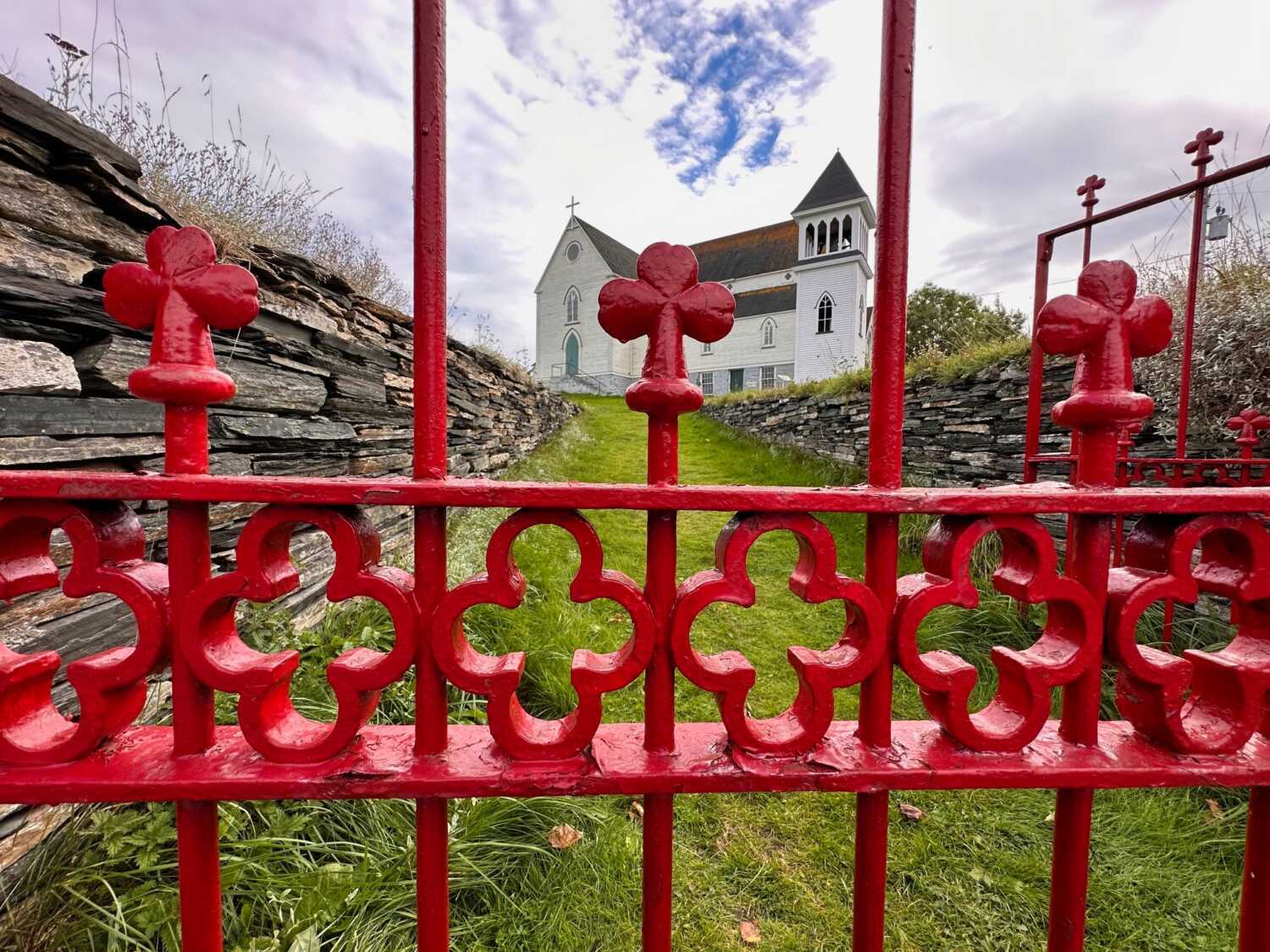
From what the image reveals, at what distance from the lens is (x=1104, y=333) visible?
0.69 m

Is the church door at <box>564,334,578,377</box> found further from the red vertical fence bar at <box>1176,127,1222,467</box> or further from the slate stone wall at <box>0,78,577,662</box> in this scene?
the red vertical fence bar at <box>1176,127,1222,467</box>

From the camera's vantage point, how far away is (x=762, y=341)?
930 inches

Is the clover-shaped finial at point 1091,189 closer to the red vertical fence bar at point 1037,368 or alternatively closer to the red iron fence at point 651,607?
the red vertical fence bar at point 1037,368

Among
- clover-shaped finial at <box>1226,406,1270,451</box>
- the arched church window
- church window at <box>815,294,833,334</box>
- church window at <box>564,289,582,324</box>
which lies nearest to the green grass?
clover-shaped finial at <box>1226,406,1270,451</box>

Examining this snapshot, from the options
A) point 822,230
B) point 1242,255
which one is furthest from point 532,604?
point 822,230

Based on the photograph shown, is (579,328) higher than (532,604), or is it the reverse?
(579,328)

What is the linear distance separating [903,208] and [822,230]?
917 inches

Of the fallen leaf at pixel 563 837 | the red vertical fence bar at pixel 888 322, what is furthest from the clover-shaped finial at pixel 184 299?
the fallen leaf at pixel 563 837

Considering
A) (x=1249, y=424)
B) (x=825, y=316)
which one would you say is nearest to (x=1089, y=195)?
(x=1249, y=424)

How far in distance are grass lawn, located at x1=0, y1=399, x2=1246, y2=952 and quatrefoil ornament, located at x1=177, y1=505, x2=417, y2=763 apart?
113cm

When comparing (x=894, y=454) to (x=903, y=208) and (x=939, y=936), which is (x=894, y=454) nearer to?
(x=903, y=208)

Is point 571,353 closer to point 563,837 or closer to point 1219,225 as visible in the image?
point 1219,225

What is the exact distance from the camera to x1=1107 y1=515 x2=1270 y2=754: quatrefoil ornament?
71 cm

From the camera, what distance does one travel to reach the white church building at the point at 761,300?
20.7 meters
